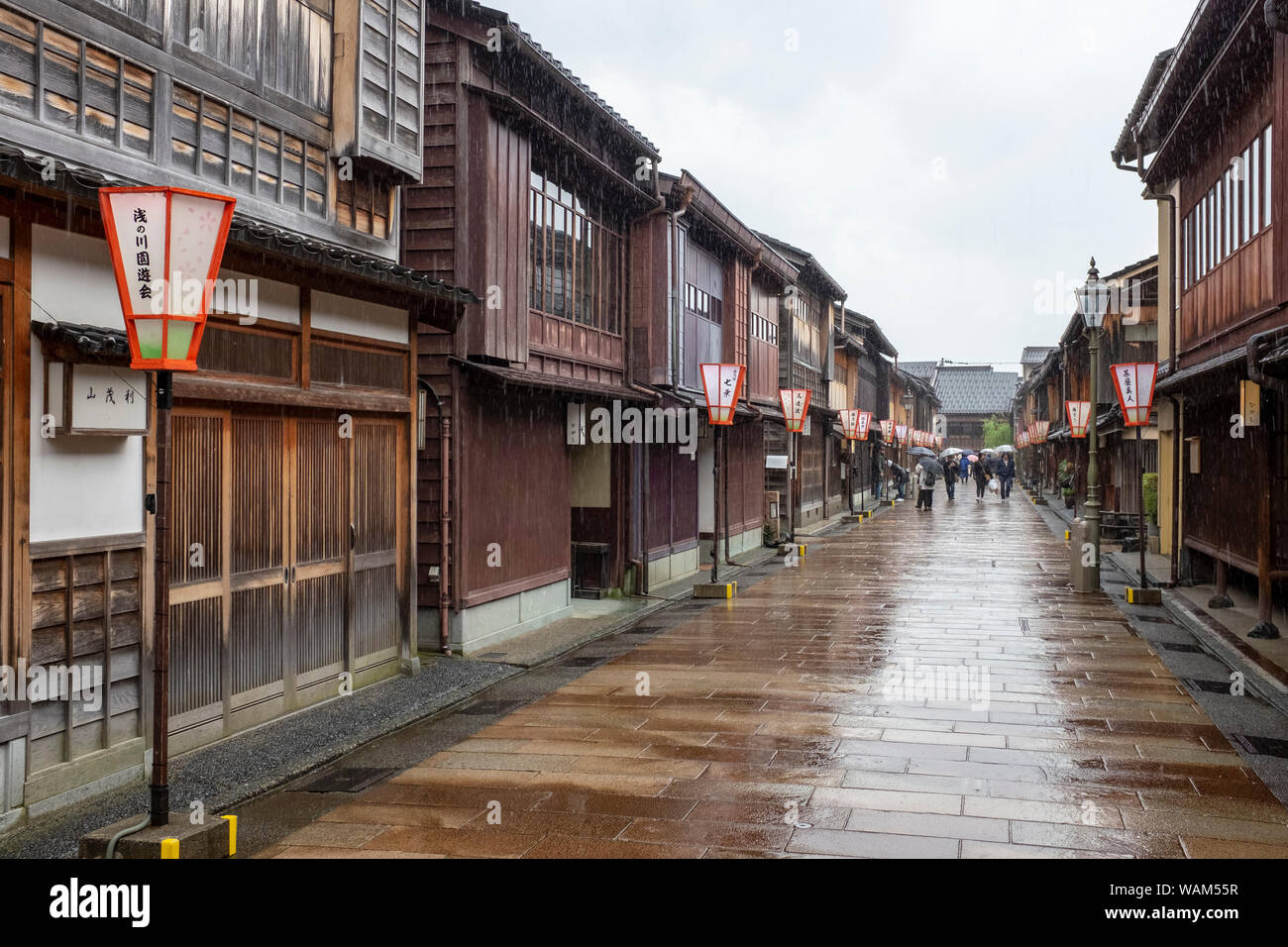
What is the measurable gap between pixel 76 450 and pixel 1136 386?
16.5 meters

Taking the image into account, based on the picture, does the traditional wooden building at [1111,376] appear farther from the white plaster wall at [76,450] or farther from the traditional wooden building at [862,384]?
the white plaster wall at [76,450]

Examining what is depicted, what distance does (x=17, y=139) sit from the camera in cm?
737

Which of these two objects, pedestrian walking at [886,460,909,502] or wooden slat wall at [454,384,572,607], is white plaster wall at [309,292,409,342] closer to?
wooden slat wall at [454,384,572,607]

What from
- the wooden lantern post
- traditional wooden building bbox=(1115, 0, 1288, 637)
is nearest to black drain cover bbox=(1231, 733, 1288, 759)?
traditional wooden building bbox=(1115, 0, 1288, 637)

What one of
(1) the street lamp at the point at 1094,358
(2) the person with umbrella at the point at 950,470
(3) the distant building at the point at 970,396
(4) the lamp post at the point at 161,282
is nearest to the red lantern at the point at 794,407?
(1) the street lamp at the point at 1094,358

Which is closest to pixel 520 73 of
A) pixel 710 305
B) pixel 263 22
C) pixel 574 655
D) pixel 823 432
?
pixel 263 22

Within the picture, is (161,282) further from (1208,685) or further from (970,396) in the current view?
(970,396)

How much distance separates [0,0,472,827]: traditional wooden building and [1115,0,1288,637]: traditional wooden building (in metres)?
9.49

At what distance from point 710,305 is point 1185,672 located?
1530 centimetres

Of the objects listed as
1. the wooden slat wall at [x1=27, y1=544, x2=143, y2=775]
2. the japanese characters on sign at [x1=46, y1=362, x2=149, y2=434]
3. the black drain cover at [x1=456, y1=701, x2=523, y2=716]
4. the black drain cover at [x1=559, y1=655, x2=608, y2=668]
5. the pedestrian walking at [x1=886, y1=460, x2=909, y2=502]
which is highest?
the japanese characters on sign at [x1=46, y1=362, x2=149, y2=434]

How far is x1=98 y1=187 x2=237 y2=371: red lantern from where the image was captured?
6109mm

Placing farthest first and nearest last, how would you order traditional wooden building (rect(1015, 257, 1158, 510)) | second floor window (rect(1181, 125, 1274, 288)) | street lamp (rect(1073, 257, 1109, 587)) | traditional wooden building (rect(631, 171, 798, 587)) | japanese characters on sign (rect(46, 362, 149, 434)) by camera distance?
traditional wooden building (rect(1015, 257, 1158, 510)) → traditional wooden building (rect(631, 171, 798, 587)) → street lamp (rect(1073, 257, 1109, 587)) → second floor window (rect(1181, 125, 1274, 288)) → japanese characters on sign (rect(46, 362, 149, 434))

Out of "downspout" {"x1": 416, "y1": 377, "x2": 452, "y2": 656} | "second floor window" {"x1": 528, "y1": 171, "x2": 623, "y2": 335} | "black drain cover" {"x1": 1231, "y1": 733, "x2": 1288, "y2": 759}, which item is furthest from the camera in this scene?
"second floor window" {"x1": 528, "y1": 171, "x2": 623, "y2": 335}

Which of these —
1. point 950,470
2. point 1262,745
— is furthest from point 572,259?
point 950,470
